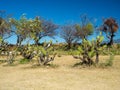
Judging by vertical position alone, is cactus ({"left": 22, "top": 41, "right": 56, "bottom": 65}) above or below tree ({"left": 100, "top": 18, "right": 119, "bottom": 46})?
below

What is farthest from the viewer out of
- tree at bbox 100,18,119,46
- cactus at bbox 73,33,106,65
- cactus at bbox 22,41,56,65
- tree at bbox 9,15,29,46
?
tree at bbox 100,18,119,46

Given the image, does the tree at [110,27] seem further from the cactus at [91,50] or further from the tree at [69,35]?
the cactus at [91,50]

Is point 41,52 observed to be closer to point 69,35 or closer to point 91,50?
point 91,50

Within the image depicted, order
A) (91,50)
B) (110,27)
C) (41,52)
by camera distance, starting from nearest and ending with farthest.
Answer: (91,50) < (41,52) < (110,27)

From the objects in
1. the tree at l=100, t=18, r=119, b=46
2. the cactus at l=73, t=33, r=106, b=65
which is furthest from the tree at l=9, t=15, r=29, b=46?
the tree at l=100, t=18, r=119, b=46

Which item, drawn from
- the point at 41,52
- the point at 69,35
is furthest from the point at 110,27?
the point at 41,52

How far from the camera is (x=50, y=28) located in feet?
169

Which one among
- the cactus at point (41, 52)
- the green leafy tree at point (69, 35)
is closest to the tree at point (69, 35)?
the green leafy tree at point (69, 35)

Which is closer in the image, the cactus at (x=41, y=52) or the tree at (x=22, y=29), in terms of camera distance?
the cactus at (x=41, y=52)

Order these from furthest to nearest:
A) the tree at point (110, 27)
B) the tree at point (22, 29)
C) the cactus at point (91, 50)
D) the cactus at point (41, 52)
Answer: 1. the tree at point (110, 27)
2. the tree at point (22, 29)
3. the cactus at point (41, 52)
4. the cactus at point (91, 50)

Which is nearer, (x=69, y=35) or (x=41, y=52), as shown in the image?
(x=41, y=52)

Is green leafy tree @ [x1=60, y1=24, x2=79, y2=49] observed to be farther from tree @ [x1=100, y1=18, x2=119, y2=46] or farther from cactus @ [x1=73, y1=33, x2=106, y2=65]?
cactus @ [x1=73, y1=33, x2=106, y2=65]

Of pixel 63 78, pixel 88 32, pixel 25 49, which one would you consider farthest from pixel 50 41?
pixel 88 32

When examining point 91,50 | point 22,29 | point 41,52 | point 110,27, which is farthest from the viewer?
point 110,27
